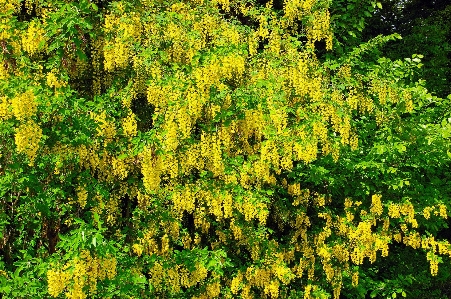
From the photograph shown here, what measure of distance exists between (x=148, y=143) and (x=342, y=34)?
504 centimetres

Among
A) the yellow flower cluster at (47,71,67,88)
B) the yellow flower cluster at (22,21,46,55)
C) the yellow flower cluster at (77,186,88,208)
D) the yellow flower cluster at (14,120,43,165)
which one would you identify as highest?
the yellow flower cluster at (22,21,46,55)

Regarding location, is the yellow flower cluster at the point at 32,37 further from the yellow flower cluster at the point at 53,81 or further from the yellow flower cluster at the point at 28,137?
the yellow flower cluster at the point at 28,137

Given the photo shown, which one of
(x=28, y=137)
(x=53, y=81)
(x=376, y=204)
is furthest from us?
(x=376, y=204)

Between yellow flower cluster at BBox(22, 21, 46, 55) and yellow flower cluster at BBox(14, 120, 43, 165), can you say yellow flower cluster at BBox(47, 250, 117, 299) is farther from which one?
yellow flower cluster at BBox(22, 21, 46, 55)

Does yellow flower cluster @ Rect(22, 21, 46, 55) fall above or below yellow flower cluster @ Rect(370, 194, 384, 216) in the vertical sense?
above

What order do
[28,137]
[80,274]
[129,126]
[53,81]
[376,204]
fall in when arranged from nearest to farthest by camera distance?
[80,274] → [28,137] → [53,81] → [129,126] → [376,204]

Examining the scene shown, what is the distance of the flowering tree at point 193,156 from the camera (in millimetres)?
5039

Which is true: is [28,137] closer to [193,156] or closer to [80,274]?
[80,274]

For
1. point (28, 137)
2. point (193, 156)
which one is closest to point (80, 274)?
point (28, 137)

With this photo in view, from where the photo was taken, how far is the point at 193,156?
581 cm

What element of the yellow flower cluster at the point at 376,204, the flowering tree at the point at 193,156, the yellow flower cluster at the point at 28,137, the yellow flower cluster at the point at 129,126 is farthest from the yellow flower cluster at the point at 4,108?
the yellow flower cluster at the point at 376,204

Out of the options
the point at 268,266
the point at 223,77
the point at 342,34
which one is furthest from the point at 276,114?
the point at 342,34

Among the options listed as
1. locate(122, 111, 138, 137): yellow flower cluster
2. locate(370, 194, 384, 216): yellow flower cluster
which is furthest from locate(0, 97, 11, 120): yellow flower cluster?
locate(370, 194, 384, 216): yellow flower cluster

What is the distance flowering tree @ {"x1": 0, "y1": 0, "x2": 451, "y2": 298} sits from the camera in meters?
5.04
